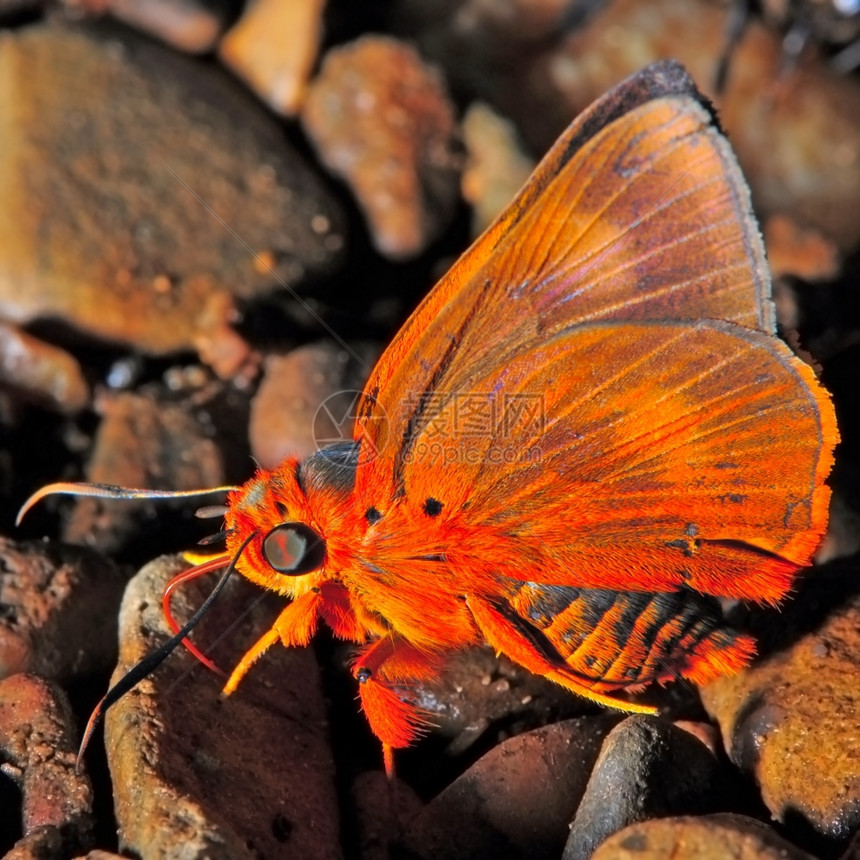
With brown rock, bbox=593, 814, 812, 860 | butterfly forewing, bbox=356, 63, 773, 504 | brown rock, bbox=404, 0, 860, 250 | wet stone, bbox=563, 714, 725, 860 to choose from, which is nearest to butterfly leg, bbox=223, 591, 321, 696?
butterfly forewing, bbox=356, 63, 773, 504

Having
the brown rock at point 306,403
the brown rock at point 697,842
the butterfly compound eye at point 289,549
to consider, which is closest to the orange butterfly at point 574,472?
the butterfly compound eye at point 289,549

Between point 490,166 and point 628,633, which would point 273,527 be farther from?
point 490,166

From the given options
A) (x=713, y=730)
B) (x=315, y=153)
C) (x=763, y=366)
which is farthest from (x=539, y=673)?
(x=315, y=153)

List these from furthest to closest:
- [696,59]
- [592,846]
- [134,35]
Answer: [696,59] → [134,35] → [592,846]

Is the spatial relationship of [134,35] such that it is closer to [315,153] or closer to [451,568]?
[315,153]

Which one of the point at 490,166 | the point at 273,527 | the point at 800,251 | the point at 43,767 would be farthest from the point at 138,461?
the point at 800,251

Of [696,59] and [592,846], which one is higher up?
[696,59]

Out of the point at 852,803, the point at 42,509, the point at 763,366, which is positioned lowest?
the point at 42,509
